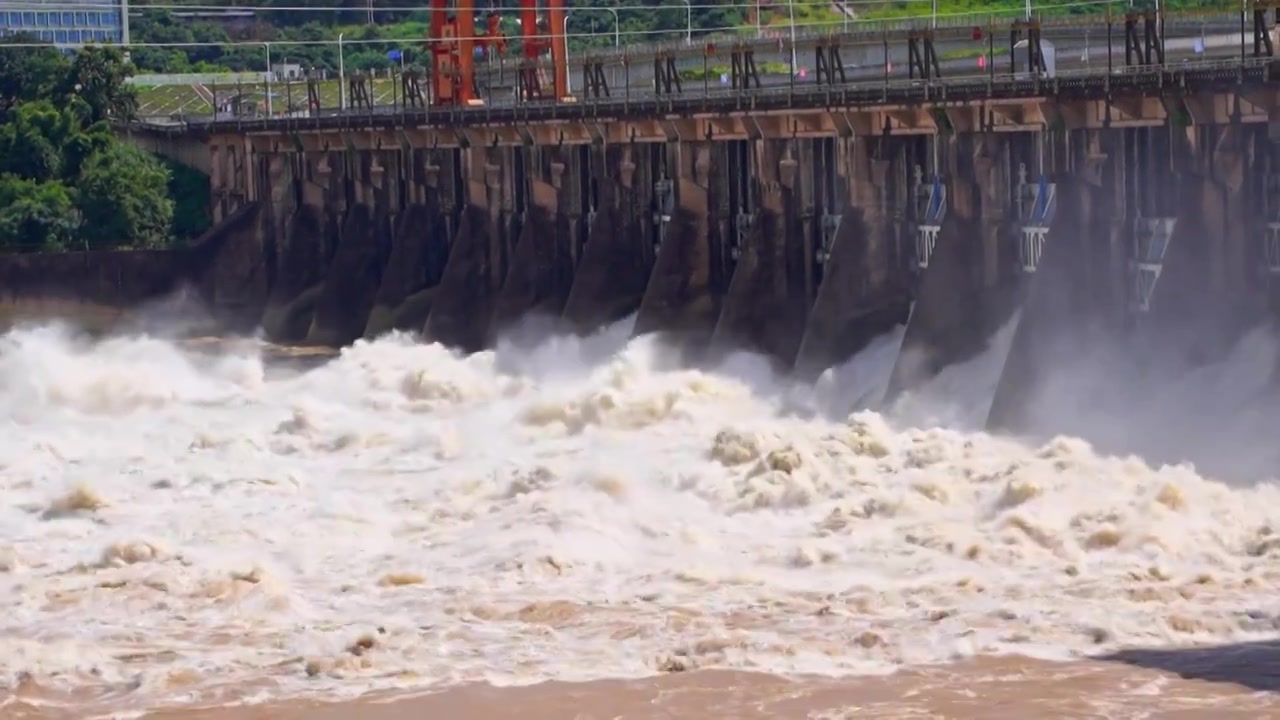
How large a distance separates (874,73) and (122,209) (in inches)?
877

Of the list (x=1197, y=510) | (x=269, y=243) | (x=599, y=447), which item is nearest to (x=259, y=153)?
(x=269, y=243)

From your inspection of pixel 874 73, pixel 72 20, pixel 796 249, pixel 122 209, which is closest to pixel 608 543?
pixel 796 249

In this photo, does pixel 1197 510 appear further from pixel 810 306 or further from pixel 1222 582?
pixel 810 306

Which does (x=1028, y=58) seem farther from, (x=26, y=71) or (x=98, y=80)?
(x=26, y=71)

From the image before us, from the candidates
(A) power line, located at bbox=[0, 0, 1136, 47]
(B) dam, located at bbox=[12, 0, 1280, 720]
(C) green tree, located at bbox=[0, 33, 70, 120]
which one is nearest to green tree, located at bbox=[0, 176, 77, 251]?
(A) power line, located at bbox=[0, 0, 1136, 47]

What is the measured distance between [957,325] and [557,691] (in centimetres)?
1747

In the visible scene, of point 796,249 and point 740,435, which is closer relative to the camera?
point 740,435

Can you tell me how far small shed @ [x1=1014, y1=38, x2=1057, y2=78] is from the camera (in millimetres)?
44422

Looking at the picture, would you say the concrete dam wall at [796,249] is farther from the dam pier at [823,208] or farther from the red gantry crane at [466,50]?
the red gantry crane at [466,50]

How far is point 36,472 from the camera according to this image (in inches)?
1628

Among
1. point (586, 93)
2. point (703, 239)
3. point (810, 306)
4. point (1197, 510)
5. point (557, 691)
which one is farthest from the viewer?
point (586, 93)

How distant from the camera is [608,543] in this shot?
33.0 meters

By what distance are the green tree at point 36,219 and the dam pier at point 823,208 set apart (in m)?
4.61

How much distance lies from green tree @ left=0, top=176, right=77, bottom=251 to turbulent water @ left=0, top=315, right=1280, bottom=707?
27.0m
